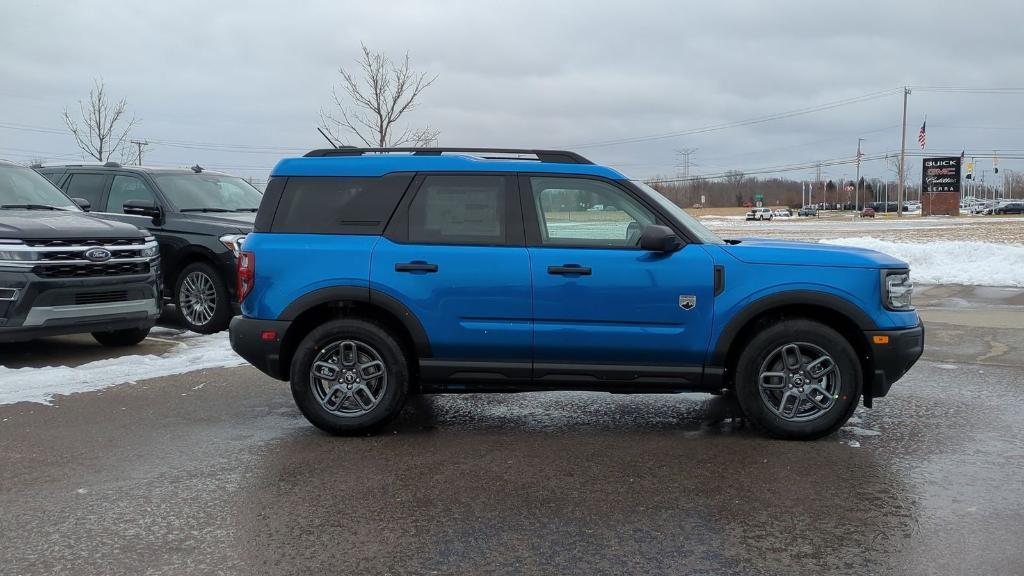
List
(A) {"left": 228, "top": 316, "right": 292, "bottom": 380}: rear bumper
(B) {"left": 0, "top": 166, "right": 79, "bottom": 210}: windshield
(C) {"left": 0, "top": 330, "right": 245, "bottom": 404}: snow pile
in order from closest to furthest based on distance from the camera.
→ (A) {"left": 228, "top": 316, "right": 292, "bottom": 380}: rear bumper, (C) {"left": 0, "top": 330, "right": 245, "bottom": 404}: snow pile, (B) {"left": 0, "top": 166, "right": 79, "bottom": 210}: windshield

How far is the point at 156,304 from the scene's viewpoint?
8.55 m

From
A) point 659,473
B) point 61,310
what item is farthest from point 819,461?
point 61,310

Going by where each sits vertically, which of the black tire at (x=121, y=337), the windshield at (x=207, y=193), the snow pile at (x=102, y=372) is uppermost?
the windshield at (x=207, y=193)

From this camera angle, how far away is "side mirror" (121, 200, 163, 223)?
31.8ft

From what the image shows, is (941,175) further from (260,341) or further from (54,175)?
(260,341)

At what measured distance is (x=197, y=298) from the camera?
9828mm

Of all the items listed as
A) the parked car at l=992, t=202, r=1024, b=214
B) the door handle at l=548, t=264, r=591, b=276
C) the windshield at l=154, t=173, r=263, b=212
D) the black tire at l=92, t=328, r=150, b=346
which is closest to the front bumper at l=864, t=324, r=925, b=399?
the door handle at l=548, t=264, r=591, b=276

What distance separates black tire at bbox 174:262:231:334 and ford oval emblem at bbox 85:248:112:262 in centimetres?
171

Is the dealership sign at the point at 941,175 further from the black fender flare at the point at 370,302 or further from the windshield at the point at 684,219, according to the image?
the black fender flare at the point at 370,302

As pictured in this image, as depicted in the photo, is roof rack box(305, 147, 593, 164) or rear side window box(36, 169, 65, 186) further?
rear side window box(36, 169, 65, 186)

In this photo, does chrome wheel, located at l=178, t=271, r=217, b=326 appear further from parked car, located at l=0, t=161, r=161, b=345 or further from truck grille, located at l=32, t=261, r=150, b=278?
truck grille, located at l=32, t=261, r=150, b=278

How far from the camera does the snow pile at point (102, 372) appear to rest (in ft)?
22.4

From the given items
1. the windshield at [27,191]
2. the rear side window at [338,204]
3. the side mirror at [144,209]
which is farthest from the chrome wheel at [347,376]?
the side mirror at [144,209]

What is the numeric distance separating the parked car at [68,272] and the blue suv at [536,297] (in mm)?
2868
